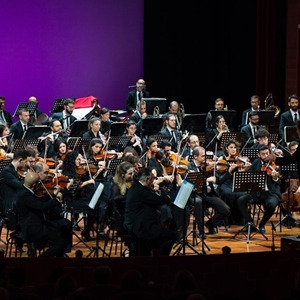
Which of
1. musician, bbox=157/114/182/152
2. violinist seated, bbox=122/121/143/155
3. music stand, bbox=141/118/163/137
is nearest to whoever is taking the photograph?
violinist seated, bbox=122/121/143/155

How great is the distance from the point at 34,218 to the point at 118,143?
13.3 ft

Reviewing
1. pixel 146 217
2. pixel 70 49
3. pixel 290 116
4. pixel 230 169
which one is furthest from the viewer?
pixel 70 49

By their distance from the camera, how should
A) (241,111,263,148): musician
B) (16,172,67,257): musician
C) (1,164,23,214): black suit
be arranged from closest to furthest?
(16,172,67,257): musician
(1,164,23,214): black suit
(241,111,263,148): musician

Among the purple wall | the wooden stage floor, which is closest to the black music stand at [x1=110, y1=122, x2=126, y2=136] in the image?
the wooden stage floor

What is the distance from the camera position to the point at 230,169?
11891 mm

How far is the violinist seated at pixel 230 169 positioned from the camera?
11.8 meters

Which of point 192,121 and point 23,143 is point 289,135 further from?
point 23,143

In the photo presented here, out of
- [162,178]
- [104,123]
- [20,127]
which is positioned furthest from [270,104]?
[162,178]

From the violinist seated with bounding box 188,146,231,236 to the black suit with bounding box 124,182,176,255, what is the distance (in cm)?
160

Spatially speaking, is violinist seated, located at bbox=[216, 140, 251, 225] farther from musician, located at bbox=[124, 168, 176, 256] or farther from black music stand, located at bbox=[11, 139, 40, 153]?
black music stand, located at bbox=[11, 139, 40, 153]

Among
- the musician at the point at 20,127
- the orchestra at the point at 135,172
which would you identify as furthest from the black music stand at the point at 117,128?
the musician at the point at 20,127

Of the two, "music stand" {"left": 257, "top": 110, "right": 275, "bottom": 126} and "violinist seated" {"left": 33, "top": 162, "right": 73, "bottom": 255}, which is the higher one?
"music stand" {"left": 257, "top": 110, "right": 275, "bottom": 126}

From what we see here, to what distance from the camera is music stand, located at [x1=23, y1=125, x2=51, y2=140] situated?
43.6 feet

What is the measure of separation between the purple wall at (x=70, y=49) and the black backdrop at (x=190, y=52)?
0.36m
